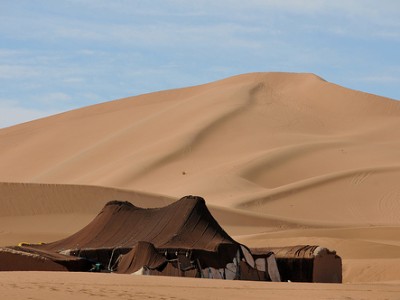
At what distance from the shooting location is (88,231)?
87.0 ft

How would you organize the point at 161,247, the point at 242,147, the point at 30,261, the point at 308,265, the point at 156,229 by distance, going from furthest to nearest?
the point at 242,147 < the point at 156,229 < the point at 308,265 < the point at 161,247 < the point at 30,261

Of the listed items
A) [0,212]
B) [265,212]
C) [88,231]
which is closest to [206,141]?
[265,212]

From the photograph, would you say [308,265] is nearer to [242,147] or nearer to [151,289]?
[151,289]

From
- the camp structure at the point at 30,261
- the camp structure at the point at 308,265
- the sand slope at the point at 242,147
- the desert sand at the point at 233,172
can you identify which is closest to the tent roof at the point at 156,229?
the camp structure at the point at 308,265

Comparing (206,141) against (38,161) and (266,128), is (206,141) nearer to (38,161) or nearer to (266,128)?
(266,128)

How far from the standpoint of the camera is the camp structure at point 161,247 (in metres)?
23.3

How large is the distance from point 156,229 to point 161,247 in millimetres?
1466

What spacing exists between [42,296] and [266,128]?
181 feet

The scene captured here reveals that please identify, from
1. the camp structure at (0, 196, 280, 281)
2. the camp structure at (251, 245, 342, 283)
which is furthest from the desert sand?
the camp structure at (0, 196, 280, 281)

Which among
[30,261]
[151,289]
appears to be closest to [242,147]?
[30,261]

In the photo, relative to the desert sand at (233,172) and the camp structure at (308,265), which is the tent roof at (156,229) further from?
the desert sand at (233,172)

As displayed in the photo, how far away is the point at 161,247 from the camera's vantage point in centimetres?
2411

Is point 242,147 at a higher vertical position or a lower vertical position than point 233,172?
higher

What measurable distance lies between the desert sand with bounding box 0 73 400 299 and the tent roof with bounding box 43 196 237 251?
12.4ft
